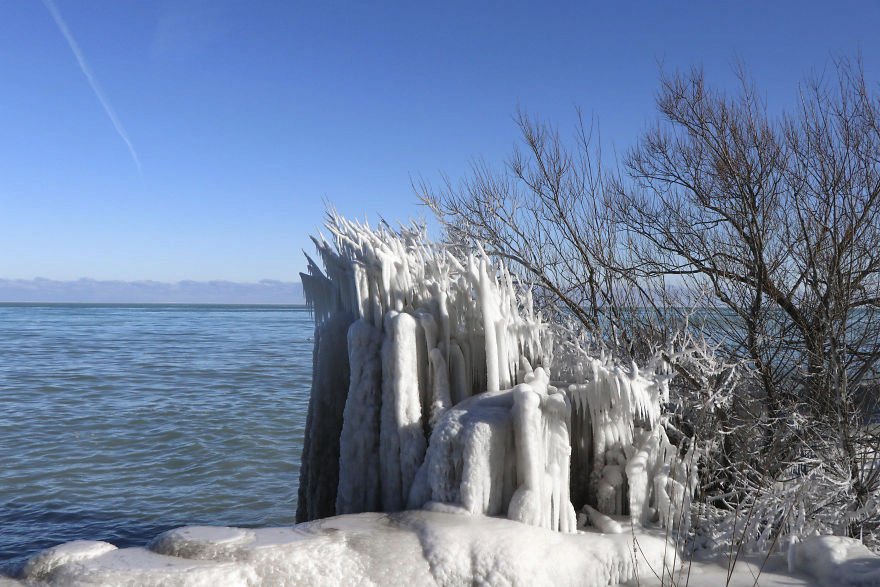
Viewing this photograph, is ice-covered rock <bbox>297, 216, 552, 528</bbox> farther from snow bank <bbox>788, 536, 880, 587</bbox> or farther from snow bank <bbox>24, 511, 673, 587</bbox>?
snow bank <bbox>788, 536, 880, 587</bbox>

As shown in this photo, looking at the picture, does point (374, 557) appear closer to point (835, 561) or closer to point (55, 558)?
point (55, 558)

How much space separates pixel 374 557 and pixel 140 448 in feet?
33.2

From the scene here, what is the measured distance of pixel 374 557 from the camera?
4.31m

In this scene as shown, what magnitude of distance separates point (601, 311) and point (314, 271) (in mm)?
5219

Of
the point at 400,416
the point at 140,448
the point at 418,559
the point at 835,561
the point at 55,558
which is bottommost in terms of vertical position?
the point at 140,448

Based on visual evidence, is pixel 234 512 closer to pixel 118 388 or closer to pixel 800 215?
pixel 800 215

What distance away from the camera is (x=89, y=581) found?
12.2 ft

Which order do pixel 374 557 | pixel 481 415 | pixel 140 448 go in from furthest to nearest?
1. pixel 140 448
2. pixel 481 415
3. pixel 374 557

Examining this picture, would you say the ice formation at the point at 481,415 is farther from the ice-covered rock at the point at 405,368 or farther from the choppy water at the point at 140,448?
the choppy water at the point at 140,448

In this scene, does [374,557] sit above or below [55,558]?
below

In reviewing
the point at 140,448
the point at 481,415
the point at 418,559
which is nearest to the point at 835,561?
the point at 481,415

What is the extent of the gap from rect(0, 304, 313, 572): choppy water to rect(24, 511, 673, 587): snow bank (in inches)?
35.9

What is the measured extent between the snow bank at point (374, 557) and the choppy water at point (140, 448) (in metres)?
0.91

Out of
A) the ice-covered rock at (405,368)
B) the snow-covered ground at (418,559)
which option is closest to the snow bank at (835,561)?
the snow-covered ground at (418,559)
